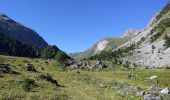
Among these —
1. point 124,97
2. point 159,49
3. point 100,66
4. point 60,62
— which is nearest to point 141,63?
point 159,49

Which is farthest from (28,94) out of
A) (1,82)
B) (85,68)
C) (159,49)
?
(159,49)

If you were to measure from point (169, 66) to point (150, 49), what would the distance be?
5202 cm

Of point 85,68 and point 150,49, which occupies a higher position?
point 150,49

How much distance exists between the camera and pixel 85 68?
138500 millimetres

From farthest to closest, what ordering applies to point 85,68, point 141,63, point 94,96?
point 141,63 < point 85,68 < point 94,96

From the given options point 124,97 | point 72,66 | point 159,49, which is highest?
point 159,49

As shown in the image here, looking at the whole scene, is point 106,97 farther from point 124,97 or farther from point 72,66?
point 72,66

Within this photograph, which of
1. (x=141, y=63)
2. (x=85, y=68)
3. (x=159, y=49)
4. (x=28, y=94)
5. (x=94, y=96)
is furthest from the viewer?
(x=159, y=49)

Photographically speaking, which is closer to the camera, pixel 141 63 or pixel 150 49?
pixel 141 63

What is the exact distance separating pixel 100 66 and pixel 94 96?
93.0 m

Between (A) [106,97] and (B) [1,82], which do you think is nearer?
(A) [106,97]

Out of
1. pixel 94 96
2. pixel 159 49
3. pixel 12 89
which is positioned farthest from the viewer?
pixel 159 49

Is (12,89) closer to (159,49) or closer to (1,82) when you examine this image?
(1,82)

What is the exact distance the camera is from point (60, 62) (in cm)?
14038
